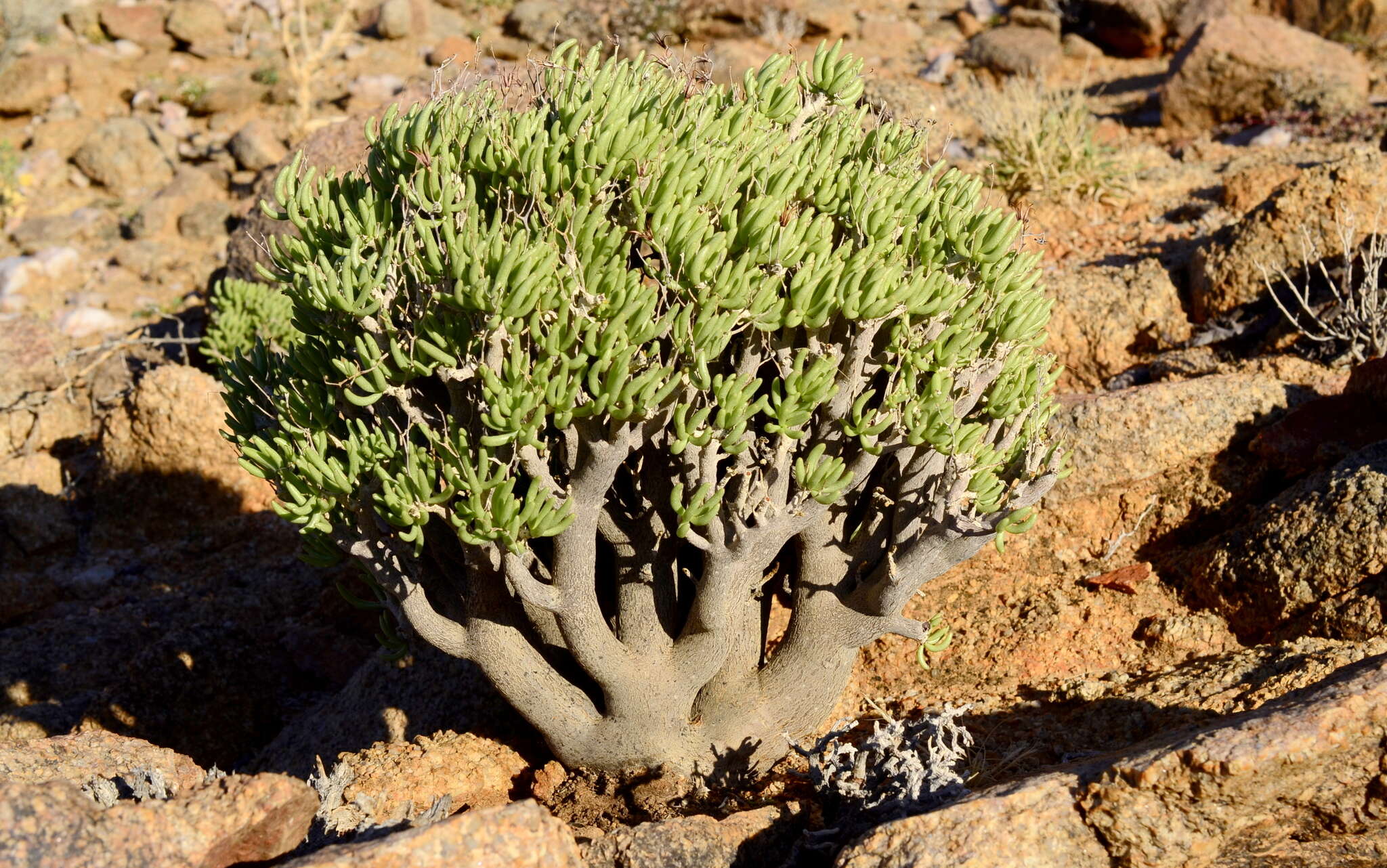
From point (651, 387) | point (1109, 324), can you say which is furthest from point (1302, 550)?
point (651, 387)

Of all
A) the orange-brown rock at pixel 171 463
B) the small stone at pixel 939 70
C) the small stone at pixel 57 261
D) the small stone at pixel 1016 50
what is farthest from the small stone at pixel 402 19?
the orange-brown rock at pixel 171 463

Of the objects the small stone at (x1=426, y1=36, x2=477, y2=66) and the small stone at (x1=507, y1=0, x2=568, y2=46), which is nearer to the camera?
the small stone at (x1=426, y1=36, x2=477, y2=66)

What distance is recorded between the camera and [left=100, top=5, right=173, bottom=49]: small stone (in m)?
18.4

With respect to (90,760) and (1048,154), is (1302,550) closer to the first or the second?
(90,760)

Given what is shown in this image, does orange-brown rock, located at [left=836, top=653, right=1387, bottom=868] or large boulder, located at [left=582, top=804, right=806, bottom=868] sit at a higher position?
orange-brown rock, located at [left=836, top=653, right=1387, bottom=868]

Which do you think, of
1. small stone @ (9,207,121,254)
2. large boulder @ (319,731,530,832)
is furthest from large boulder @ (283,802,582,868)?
small stone @ (9,207,121,254)

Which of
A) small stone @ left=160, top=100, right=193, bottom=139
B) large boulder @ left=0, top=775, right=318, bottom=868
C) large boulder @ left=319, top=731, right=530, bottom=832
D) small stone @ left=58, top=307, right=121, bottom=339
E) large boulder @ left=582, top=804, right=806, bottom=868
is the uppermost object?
large boulder @ left=0, top=775, right=318, bottom=868

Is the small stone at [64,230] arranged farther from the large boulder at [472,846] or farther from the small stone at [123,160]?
the large boulder at [472,846]

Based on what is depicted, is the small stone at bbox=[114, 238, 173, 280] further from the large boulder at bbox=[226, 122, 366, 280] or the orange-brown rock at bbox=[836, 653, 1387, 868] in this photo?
the orange-brown rock at bbox=[836, 653, 1387, 868]

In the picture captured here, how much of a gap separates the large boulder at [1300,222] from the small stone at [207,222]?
11.6 metres

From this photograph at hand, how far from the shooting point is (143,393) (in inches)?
348

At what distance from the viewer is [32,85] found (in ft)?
53.6

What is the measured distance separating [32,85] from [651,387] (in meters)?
16.6

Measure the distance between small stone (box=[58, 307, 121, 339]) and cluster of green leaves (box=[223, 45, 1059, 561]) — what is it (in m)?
9.14
